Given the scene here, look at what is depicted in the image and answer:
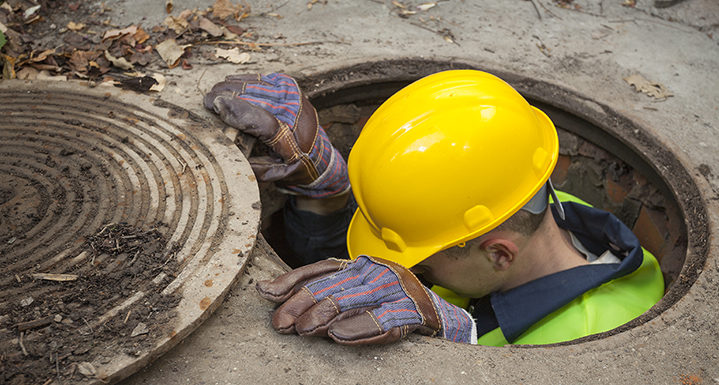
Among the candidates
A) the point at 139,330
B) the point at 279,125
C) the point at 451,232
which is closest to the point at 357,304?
the point at 451,232

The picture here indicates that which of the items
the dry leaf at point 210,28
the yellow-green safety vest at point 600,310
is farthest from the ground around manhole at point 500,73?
the yellow-green safety vest at point 600,310

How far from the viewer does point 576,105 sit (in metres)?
3.18

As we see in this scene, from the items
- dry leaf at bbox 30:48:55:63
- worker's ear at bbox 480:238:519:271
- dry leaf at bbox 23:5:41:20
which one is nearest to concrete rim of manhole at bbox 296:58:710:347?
worker's ear at bbox 480:238:519:271

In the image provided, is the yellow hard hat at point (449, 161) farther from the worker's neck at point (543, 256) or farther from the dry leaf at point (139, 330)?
the dry leaf at point (139, 330)

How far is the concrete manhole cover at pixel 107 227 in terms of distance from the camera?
168 centimetres

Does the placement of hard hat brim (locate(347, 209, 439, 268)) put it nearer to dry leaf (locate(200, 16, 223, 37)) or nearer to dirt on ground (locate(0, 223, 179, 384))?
dirt on ground (locate(0, 223, 179, 384))

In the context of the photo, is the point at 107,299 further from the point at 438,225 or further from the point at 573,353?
the point at 573,353

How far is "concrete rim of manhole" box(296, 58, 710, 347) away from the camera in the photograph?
2641mm

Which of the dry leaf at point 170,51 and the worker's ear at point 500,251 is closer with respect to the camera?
the worker's ear at point 500,251

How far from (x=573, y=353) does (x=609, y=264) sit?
1.88 ft

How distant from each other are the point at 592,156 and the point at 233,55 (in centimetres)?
207

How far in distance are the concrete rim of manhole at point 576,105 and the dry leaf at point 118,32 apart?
3.11 feet

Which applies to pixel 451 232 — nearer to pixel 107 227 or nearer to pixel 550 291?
pixel 550 291

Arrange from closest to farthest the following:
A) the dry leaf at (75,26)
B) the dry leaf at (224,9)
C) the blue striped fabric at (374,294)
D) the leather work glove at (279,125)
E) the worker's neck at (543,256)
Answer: the blue striped fabric at (374,294) < the worker's neck at (543,256) < the leather work glove at (279,125) < the dry leaf at (75,26) < the dry leaf at (224,9)
